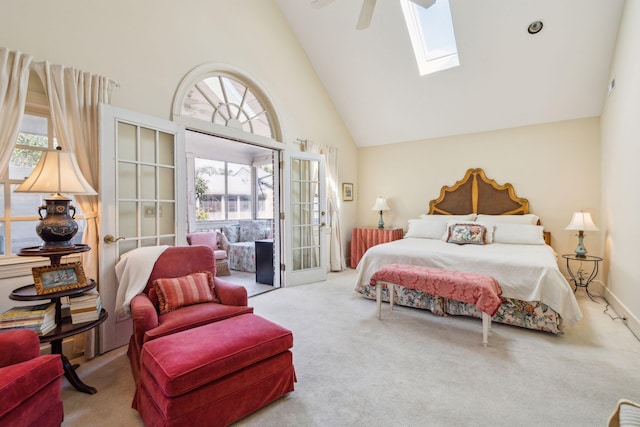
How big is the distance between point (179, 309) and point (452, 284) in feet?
7.62

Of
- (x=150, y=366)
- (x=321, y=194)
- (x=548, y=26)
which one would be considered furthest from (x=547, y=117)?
(x=150, y=366)

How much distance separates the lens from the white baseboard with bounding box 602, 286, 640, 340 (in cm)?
276

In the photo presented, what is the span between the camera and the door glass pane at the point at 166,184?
2986 mm

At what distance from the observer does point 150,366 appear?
1625 mm

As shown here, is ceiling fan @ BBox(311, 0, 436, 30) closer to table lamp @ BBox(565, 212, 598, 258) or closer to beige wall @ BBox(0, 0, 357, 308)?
beige wall @ BBox(0, 0, 357, 308)

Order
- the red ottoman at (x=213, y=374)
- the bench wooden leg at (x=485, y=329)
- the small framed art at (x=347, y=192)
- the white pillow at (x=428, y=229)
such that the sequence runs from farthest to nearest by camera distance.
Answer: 1. the small framed art at (x=347, y=192)
2. the white pillow at (x=428, y=229)
3. the bench wooden leg at (x=485, y=329)
4. the red ottoman at (x=213, y=374)

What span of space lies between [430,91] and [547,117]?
1.69m

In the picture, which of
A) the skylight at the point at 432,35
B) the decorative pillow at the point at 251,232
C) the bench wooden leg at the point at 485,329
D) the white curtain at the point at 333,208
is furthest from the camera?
the decorative pillow at the point at 251,232

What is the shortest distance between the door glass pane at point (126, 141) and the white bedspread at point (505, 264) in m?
2.75

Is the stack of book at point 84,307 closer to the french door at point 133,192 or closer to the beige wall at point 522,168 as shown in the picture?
the french door at point 133,192

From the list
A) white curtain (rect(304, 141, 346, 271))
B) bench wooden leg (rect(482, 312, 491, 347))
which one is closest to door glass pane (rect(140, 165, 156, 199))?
white curtain (rect(304, 141, 346, 271))

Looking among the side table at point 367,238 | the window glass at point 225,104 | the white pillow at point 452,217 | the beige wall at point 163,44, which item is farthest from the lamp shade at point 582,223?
the window glass at point 225,104

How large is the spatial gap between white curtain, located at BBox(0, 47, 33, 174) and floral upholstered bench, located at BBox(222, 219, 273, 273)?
3769mm

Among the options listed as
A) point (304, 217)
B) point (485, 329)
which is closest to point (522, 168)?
point (485, 329)
